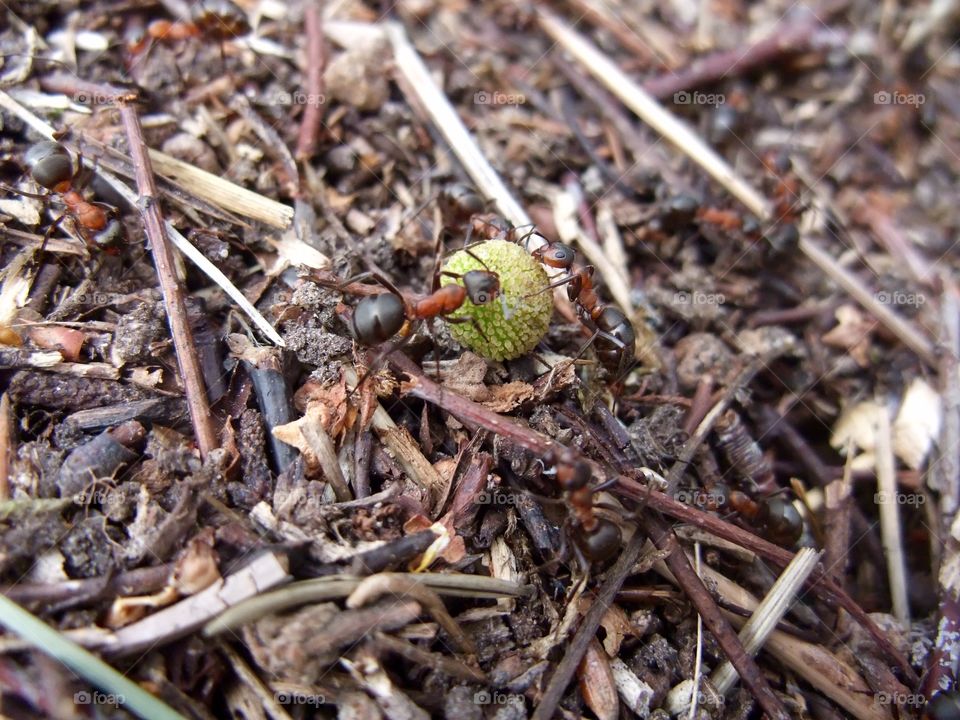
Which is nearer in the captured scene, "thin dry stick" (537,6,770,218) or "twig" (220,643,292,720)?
"twig" (220,643,292,720)

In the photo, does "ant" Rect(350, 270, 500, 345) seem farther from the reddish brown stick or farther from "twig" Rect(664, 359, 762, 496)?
"twig" Rect(664, 359, 762, 496)

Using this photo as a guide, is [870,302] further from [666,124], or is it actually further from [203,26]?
[203,26]

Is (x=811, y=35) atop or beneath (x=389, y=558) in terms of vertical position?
atop

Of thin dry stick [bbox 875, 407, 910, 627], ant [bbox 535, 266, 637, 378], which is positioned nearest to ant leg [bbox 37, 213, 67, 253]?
ant [bbox 535, 266, 637, 378]

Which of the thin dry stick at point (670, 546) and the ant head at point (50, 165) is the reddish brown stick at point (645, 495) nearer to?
the thin dry stick at point (670, 546)

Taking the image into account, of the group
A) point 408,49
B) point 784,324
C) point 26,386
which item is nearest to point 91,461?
point 26,386

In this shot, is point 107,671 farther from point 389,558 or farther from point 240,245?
point 240,245
